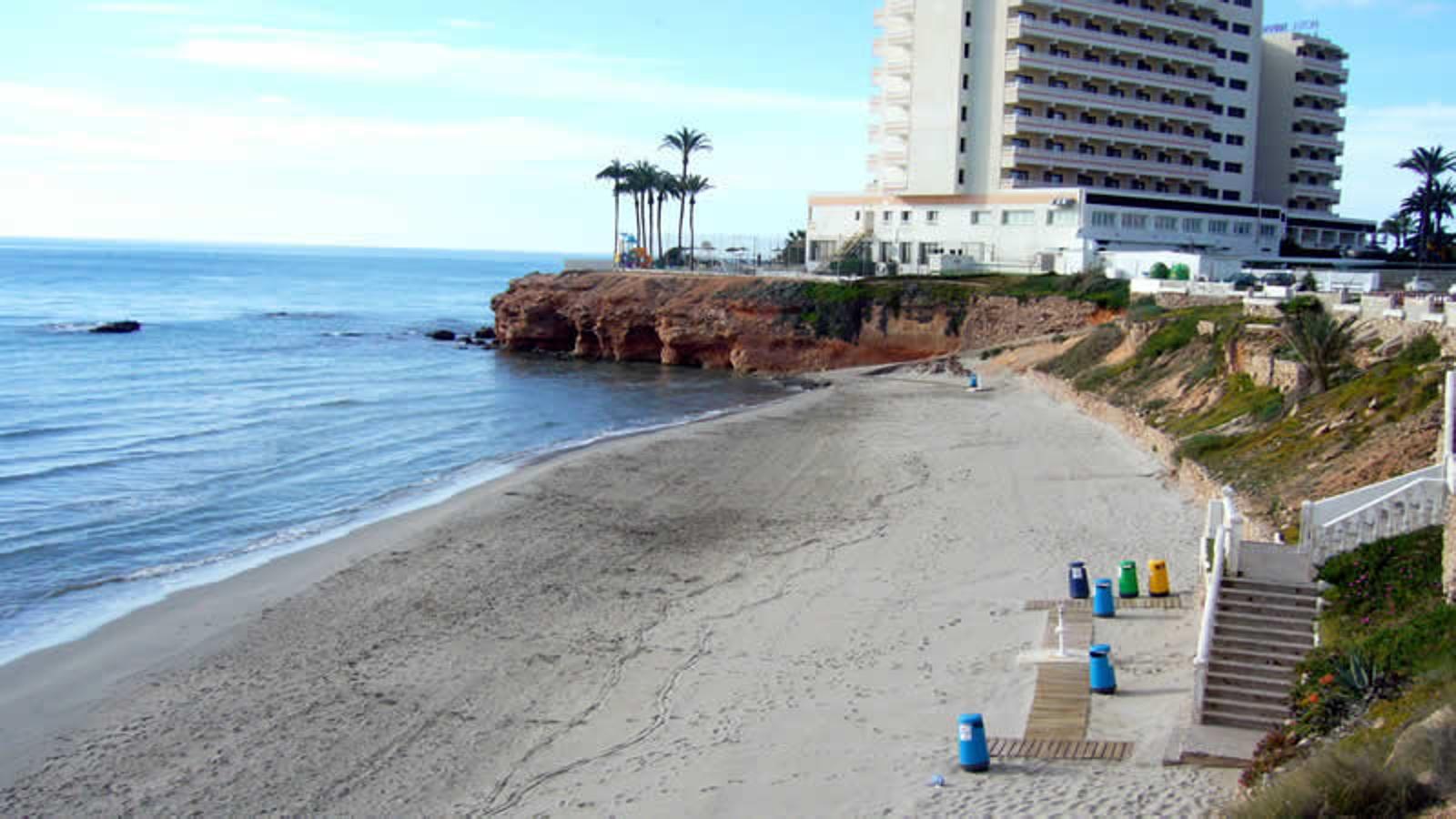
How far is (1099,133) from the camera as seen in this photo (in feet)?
263

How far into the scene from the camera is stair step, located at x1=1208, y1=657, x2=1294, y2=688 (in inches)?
587

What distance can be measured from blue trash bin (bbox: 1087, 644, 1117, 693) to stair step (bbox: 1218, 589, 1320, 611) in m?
1.95

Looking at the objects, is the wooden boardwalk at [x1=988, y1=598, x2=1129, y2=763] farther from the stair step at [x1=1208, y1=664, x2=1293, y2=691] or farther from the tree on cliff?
the tree on cliff

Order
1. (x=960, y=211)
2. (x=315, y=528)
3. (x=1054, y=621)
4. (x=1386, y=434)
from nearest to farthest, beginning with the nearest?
(x=1054, y=621) → (x=1386, y=434) → (x=315, y=528) → (x=960, y=211)

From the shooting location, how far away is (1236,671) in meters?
15.1

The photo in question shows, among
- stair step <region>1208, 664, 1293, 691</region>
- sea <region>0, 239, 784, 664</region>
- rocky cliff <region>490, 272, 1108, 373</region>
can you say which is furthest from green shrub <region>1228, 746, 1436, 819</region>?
rocky cliff <region>490, 272, 1108, 373</region>

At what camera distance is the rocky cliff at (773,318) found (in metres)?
65.6

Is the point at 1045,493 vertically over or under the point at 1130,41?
under

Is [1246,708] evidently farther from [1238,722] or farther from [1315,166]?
[1315,166]

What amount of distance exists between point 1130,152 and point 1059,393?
3930 cm

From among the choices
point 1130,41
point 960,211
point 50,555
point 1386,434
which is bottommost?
point 50,555

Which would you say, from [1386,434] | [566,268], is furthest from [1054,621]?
[566,268]

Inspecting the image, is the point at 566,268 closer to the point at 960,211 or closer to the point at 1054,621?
the point at 960,211

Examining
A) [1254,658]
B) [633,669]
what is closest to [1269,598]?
[1254,658]
